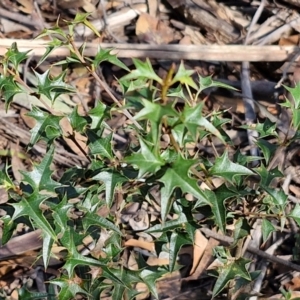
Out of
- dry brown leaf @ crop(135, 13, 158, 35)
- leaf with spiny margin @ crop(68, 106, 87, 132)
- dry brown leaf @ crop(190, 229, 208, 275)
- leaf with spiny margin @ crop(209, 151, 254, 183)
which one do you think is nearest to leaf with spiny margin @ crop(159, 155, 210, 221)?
leaf with spiny margin @ crop(209, 151, 254, 183)

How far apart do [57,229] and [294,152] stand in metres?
1.27

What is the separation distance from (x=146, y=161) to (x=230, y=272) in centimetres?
66

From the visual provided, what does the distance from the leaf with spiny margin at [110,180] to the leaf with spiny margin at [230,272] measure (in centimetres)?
44

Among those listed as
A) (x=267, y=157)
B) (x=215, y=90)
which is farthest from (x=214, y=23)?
(x=267, y=157)

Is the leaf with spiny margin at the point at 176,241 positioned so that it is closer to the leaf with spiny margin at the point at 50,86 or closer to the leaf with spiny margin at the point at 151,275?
the leaf with spiny margin at the point at 151,275

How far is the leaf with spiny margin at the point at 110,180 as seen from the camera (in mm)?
1446

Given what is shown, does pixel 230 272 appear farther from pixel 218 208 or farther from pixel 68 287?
pixel 68 287

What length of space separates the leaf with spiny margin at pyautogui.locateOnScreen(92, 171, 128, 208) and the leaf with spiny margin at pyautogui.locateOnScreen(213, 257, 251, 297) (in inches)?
17.2

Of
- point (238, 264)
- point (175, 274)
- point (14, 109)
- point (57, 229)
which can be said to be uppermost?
point (57, 229)

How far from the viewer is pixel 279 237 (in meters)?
2.34

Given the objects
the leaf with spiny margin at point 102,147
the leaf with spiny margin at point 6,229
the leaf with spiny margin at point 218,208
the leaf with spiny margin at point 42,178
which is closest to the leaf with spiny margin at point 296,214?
the leaf with spiny margin at point 218,208

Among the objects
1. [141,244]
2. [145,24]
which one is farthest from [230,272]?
[145,24]

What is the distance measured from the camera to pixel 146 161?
3.78ft

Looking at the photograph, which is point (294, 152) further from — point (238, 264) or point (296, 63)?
point (238, 264)
